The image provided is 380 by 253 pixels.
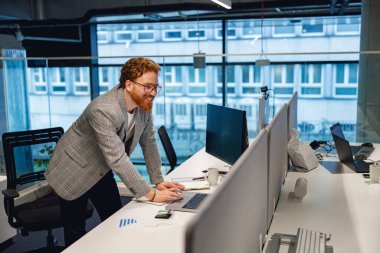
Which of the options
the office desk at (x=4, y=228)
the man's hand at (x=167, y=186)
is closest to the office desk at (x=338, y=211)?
the man's hand at (x=167, y=186)

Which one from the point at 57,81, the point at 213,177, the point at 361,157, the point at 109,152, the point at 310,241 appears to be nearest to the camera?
the point at 310,241

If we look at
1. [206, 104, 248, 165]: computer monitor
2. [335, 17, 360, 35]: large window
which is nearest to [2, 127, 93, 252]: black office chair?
[206, 104, 248, 165]: computer monitor

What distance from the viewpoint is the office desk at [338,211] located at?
1.70 m

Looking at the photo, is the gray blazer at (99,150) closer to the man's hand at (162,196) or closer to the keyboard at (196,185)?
the man's hand at (162,196)

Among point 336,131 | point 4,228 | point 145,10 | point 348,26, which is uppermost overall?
point 145,10

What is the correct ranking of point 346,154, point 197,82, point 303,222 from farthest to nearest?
point 197,82 < point 346,154 < point 303,222

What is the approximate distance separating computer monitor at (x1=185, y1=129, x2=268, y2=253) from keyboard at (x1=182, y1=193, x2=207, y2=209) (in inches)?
21.6

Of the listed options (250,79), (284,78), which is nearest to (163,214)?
(284,78)

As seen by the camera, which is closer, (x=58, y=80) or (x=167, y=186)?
(x=167, y=186)

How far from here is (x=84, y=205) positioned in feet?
7.65

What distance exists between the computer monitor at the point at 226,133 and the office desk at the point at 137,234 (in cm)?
61

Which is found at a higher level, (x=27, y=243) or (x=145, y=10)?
(x=145, y=10)

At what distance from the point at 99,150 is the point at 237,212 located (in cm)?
133

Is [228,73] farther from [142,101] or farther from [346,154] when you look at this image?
[142,101]
